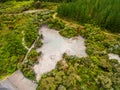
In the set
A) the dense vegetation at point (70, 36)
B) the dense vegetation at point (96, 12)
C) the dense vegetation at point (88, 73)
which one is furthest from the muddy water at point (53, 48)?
the dense vegetation at point (96, 12)

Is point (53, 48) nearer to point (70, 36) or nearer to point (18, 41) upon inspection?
point (70, 36)

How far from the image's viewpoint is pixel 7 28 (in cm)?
2297

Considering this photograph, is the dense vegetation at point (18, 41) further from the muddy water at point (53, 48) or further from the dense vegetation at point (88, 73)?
the dense vegetation at point (88, 73)

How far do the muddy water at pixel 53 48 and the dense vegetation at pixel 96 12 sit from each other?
342 cm

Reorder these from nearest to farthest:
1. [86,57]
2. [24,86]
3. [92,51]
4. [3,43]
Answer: [24,86] → [86,57] → [92,51] → [3,43]

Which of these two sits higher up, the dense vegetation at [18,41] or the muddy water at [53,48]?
the dense vegetation at [18,41]

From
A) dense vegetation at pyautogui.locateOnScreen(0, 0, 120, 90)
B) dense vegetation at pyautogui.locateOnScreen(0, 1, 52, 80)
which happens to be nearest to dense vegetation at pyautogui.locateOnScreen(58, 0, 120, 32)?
dense vegetation at pyautogui.locateOnScreen(0, 0, 120, 90)

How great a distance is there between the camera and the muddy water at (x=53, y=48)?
664 inches

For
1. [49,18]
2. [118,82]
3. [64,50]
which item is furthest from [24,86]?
[49,18]

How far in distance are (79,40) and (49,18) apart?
4892 mm

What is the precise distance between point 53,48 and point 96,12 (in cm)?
722

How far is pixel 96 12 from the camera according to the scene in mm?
23375

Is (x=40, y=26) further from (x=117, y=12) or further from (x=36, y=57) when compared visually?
(x=117, y=12)

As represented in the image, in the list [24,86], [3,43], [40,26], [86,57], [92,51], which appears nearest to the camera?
[24,86]
